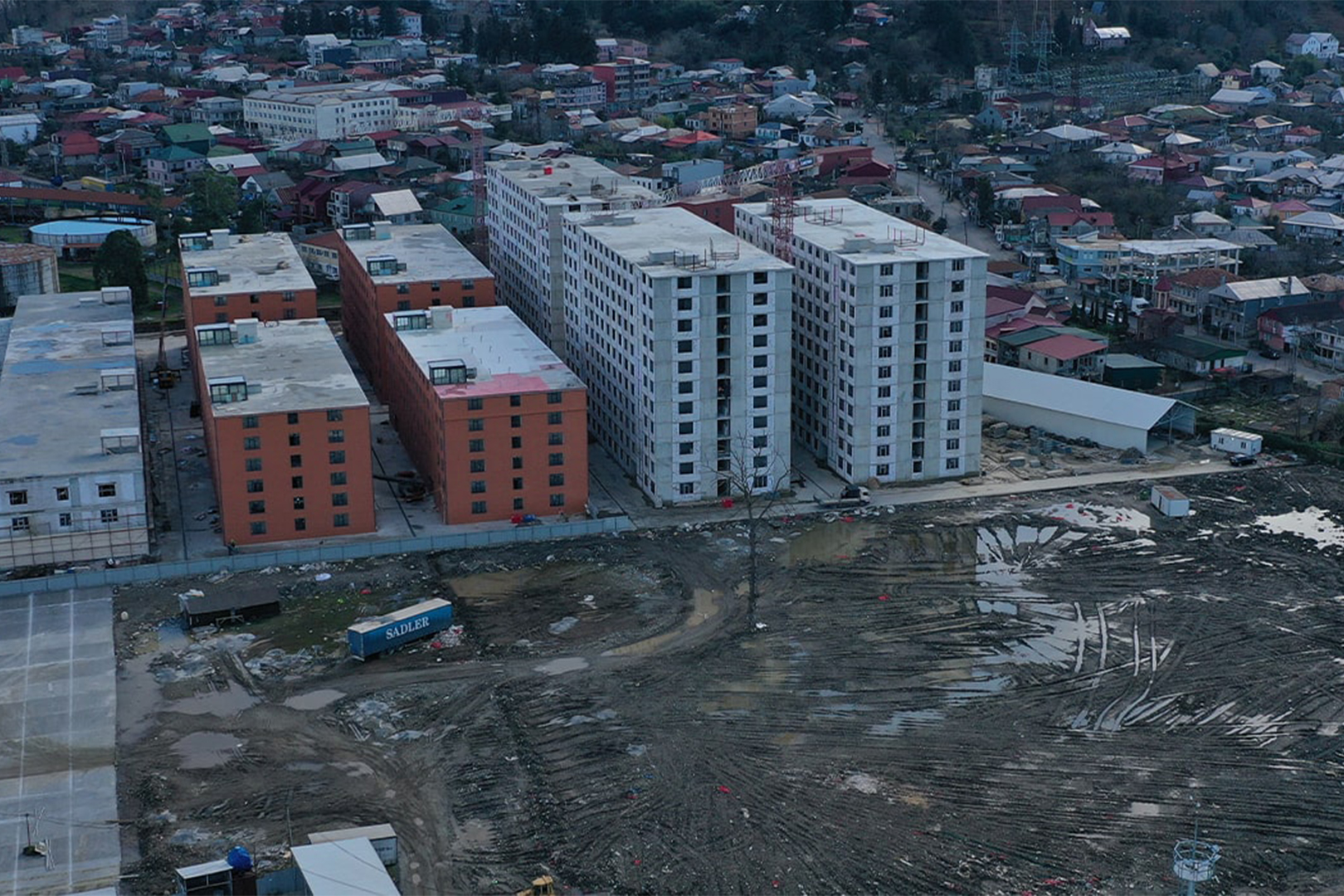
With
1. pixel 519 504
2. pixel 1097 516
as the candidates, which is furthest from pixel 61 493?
pixel 1097 516

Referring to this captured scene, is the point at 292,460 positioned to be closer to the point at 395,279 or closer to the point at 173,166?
the point at 395,279

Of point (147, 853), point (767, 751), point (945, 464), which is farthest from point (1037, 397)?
point (147, 853)

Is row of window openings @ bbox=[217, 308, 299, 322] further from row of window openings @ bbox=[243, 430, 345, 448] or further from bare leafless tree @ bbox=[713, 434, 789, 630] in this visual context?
bare leafless tree @ bbox=[713, 434, 789, 630]

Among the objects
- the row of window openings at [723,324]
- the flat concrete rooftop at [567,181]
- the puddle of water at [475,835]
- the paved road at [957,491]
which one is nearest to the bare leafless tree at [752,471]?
the paved road at [957,491]

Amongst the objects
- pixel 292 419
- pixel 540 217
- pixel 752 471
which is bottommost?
pixel 752 471

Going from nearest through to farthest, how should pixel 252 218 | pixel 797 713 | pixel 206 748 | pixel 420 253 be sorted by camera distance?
pixel 206 748
pixel 797 713
pixel 420 253
pixel 252 218

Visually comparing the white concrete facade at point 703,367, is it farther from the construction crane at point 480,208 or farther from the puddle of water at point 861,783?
the construction crane at point 480,208

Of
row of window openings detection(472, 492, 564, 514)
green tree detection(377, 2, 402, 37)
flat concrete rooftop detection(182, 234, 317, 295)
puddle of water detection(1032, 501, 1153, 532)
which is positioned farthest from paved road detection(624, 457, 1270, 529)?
green tree detection(377, 2, 402, 37)
